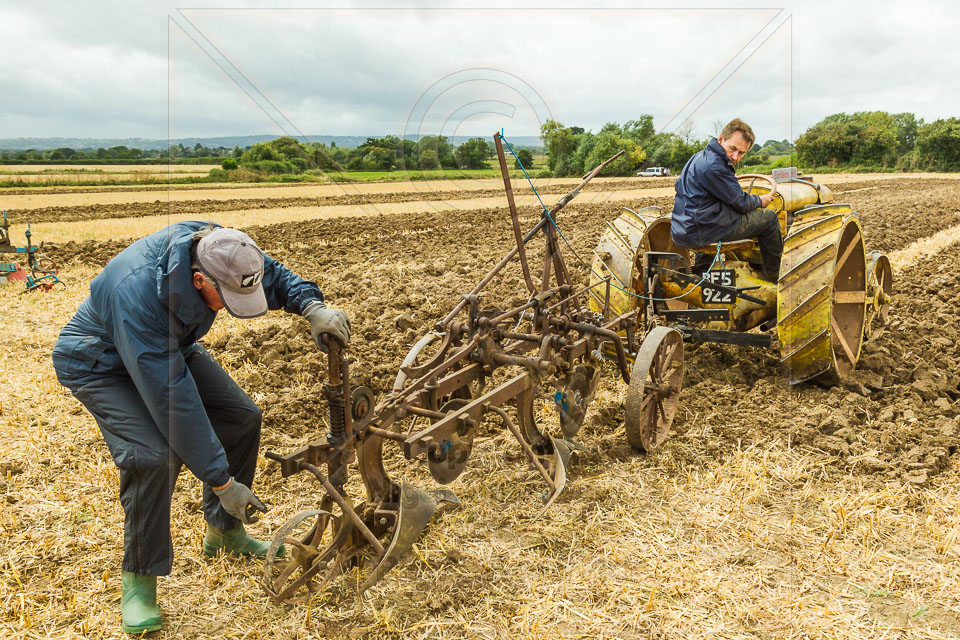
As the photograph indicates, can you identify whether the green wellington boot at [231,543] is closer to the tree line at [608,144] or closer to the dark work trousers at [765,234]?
the tree line at [608,144]

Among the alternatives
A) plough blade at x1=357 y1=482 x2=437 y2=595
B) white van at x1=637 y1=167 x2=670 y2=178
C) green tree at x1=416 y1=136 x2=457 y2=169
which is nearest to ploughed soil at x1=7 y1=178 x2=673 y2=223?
white van at x1=637 y1=167 x2=670 y2=178

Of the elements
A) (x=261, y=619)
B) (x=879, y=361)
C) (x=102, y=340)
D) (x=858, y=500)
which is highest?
(x=102, y=340)

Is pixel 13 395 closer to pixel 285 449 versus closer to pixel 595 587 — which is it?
pixel 285 449

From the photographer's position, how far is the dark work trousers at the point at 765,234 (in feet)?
16.6

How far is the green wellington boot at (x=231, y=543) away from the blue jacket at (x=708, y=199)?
3701mm

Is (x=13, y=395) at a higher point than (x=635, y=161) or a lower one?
lower

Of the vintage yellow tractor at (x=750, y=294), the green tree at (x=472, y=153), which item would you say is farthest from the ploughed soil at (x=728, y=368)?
the green tree at (x=472, y=153)

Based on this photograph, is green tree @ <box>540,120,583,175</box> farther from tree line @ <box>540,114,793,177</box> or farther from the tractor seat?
the tractor seat

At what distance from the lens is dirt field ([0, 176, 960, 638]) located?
3.06 metres

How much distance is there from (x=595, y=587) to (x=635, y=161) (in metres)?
2.48

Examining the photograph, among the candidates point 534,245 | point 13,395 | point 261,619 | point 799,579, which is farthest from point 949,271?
point 13,395

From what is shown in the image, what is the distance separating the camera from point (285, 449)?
189 inches

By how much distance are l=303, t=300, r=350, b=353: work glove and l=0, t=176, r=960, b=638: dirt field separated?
1.31m

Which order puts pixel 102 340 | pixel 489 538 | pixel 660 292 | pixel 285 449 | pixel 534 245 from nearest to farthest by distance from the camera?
pixel 102 340 < pixel 489 538 < pixel 285 449 < pixel 660 292 < pixel 534 245
